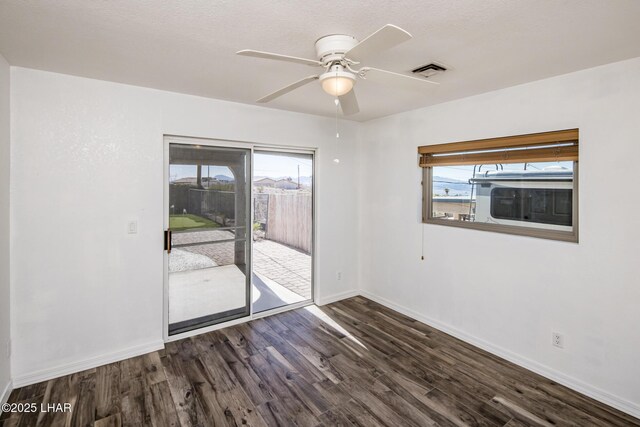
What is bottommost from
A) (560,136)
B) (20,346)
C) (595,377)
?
(595,377)

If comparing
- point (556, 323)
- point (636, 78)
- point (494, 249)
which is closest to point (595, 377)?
point (556, 323)

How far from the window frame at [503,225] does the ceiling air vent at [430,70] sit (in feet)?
4.29

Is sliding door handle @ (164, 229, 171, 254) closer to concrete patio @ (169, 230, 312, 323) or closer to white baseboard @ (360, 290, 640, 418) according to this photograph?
concrete patio @ (169, 230, 312, 323)

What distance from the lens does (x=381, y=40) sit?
1396 millimetres

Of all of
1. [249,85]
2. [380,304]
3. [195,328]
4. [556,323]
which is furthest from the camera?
[380,304]

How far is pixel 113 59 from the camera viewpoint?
90.7 inches

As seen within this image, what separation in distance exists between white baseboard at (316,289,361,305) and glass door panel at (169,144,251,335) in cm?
101

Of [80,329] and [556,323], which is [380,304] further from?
[80,329]

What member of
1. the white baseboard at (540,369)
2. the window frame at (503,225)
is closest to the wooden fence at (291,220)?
the window frame at (503,225)

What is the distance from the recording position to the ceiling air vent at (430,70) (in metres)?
2.36

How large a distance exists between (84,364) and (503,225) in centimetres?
→ 396

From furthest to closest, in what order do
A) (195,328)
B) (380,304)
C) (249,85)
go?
(380,304) → (195,328) → (249,85)

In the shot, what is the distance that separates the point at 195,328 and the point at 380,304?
7.52ft

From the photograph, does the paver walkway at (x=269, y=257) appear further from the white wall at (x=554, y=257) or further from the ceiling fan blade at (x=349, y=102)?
the ceiling fan blade at (x=349, y=102)
